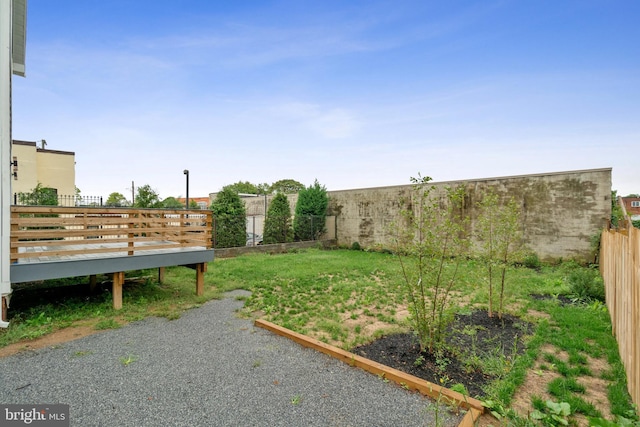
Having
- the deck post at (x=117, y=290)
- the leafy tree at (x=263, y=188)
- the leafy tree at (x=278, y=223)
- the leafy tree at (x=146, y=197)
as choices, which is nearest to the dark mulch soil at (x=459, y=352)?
the deck post at (x=117, y=290)

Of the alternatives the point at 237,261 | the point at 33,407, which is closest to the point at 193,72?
the point at 237,261

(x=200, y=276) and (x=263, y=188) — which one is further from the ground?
(x=263, y=188)

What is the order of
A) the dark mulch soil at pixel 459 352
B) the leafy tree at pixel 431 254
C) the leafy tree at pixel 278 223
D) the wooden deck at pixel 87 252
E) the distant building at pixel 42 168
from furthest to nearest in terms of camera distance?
the distant building at pixel 42 168
the leafy tree at pixel 278 223
the wooden deck at pixel 87 252
the leafy tree at pixel 431 254
the dark mulch soil at pixel 459 352

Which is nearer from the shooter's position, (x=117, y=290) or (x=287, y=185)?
(x=117, y=290)

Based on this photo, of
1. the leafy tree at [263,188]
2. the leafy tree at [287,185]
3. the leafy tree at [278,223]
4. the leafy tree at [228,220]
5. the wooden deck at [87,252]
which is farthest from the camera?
the leafy tree at [263,188]

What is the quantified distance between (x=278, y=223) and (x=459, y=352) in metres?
10.7

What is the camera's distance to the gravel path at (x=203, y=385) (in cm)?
222

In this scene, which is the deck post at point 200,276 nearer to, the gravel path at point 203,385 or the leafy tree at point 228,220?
the gravel path at point 203,385

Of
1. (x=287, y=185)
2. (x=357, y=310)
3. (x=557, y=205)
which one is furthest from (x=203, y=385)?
(x=287, y=185)

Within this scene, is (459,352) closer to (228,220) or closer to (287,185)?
(228,220)

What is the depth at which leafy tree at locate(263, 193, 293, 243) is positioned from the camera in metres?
13.1

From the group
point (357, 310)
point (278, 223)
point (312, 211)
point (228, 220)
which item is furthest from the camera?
point (312, 211)

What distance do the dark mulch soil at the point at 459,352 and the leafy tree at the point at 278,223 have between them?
978 centimetres

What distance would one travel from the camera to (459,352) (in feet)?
10.7
